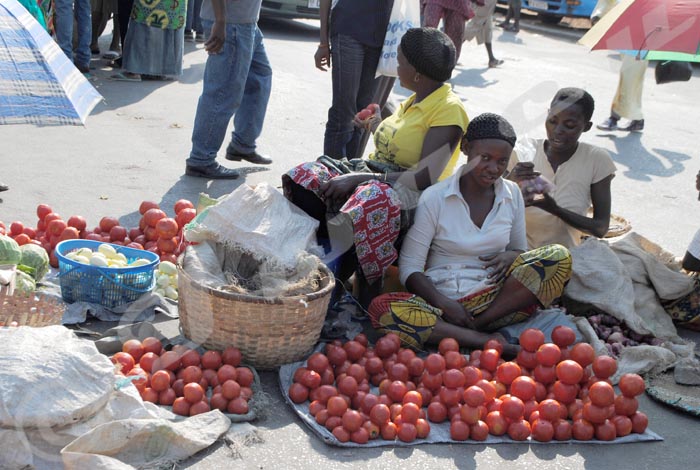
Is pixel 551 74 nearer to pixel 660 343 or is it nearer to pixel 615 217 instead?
pixel 615 217

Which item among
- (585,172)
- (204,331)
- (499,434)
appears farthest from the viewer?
(585,172)

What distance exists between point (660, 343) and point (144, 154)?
425cm

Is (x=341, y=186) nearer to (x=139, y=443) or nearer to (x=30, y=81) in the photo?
(x=30, y=81)

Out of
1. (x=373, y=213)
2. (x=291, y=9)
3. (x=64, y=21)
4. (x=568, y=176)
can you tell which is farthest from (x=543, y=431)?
(x=291, y=9)

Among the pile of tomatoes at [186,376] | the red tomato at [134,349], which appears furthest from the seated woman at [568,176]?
the red tomato at [134,349]

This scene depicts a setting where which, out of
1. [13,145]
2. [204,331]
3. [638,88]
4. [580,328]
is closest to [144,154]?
[13,145]

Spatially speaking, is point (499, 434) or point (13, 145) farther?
point (13, 145)

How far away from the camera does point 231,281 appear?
378cm

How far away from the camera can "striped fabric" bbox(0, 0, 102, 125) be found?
3455mm

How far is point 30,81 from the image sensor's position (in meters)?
3.51

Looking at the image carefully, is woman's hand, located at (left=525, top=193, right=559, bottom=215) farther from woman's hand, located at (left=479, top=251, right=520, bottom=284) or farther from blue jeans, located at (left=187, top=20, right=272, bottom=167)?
blue jeans, located at (left=187, top=20, right=272, bottom=167)

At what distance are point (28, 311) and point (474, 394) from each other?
183 cm

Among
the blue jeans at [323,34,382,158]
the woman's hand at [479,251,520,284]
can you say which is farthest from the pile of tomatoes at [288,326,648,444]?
the blue jeans at [323,34,382,158]

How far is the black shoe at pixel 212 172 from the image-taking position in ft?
20.5
